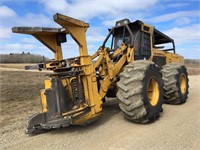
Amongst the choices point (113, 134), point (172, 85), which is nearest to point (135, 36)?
point (172, 85)

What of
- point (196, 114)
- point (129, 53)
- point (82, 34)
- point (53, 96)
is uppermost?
point (82, 34)

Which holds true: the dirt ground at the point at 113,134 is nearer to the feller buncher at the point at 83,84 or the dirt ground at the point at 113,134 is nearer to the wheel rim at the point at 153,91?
the feller buncher at the point at 83,84

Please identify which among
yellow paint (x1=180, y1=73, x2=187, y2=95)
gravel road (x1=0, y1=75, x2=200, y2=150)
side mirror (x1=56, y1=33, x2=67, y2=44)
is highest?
side mirror (x1=56, y1=33, x2=67, y2=44)

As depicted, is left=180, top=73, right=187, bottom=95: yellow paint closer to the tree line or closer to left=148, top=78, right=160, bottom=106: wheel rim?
left=148, top=78, right=160, bottom=106: wheel rim

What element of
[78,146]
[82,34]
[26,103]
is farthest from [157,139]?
[26,103]

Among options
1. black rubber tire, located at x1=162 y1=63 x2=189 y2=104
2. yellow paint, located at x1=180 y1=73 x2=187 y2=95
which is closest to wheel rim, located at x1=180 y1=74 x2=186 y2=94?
yellow paint, located at x1=180 y1=73 x2=187 y2=95

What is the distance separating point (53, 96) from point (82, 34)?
1.43m

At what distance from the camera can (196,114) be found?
262 inches

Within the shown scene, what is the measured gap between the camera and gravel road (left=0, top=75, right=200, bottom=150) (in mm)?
4543

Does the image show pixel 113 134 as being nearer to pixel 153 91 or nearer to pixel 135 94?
pixel 135 94

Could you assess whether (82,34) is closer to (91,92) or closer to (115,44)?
(91,92)

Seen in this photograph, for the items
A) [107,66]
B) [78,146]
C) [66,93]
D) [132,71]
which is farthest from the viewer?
[107,66]

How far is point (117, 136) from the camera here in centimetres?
501

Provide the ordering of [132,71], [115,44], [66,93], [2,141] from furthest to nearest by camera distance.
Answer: [115,44], [132,71], [66,93], [2,141]
